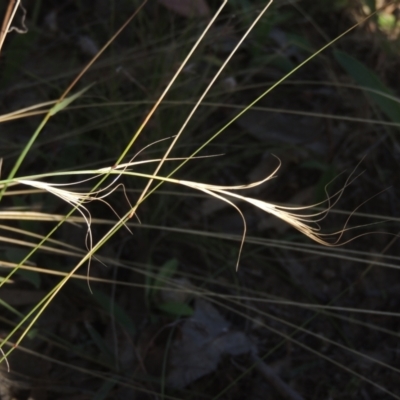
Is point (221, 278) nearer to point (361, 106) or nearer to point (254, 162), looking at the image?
point (254, 162)

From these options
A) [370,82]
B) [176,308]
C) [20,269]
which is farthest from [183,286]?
[370,82]

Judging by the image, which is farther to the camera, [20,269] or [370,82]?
[370,82]

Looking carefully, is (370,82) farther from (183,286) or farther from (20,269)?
(20,269)

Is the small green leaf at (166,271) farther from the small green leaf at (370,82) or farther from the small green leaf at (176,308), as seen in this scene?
the small green leaf at (370,82)

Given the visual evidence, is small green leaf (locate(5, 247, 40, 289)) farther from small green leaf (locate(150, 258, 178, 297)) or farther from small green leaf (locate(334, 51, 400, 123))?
small green leaf (locate(334, 51, 400, 123))

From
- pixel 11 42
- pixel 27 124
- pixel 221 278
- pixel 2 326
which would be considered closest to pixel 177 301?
pixel 221 278

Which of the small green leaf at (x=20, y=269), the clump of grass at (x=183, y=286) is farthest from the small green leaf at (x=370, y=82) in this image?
the small green leaf at (x=20, y=269)

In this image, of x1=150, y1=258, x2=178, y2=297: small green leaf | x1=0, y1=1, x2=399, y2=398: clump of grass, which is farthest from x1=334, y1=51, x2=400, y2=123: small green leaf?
x1=150, y1=258, x2=178, y2=297: small green leaf

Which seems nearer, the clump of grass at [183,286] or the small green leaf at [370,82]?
the clump of grass at [183,286]

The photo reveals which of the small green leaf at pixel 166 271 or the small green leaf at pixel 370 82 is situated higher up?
the small green leaf at pixel 370 82
